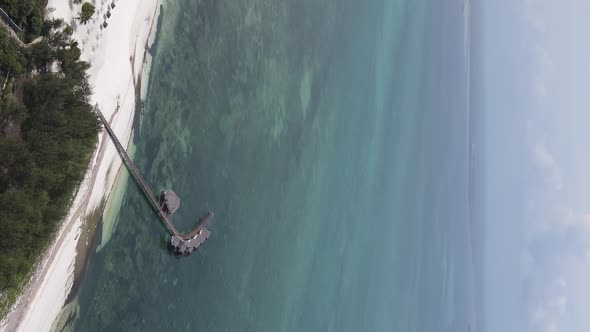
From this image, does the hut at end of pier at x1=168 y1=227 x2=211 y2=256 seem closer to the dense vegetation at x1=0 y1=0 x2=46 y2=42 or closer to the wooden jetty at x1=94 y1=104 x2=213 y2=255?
the wooden jetty at x1=94 y1=104 x2=213 y2=255

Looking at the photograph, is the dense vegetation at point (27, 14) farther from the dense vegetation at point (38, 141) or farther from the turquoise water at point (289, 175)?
the turquoise water at point (289, 175)

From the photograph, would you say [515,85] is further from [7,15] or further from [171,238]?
[7,15]

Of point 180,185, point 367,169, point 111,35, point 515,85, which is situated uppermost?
point 111,35

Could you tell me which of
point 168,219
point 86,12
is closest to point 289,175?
point 168,219

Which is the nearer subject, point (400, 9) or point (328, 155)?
point (328, 155)

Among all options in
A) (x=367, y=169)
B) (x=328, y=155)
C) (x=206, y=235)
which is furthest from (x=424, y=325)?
(x=206, y=235)

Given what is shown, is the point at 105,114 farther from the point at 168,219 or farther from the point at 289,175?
the point at 289,175
